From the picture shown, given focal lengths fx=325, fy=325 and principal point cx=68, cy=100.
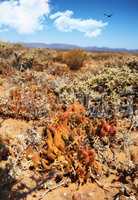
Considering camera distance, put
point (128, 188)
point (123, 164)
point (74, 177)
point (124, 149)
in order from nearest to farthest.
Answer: point (128, 188)
point (74, 177)
point (123, 164)
point (124, 149)

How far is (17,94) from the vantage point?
908 centimetres

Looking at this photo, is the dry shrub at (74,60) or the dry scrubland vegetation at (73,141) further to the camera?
the dry shrub at (74,60)

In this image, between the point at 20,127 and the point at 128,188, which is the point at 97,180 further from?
the point at 20,127

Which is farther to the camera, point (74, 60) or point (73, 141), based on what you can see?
point (74, 60)

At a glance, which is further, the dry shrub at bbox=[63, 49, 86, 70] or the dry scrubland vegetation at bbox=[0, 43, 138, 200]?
the dry shrub at bbox=[63, 49, 86, 70]

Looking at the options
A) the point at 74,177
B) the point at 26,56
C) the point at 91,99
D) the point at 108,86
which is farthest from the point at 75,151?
the point at 26,56

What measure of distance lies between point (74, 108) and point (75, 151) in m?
1.60

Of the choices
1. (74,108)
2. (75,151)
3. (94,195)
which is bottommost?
(94,195)

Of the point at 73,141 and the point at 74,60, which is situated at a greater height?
the point at 74,60

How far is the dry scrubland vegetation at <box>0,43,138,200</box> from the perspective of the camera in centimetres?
548

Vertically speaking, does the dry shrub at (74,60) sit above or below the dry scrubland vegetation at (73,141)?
above

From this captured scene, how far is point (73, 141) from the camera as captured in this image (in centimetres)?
622

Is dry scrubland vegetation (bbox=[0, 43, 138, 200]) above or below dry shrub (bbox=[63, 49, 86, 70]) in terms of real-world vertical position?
below

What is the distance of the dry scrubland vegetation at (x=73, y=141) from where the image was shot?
548 cm
